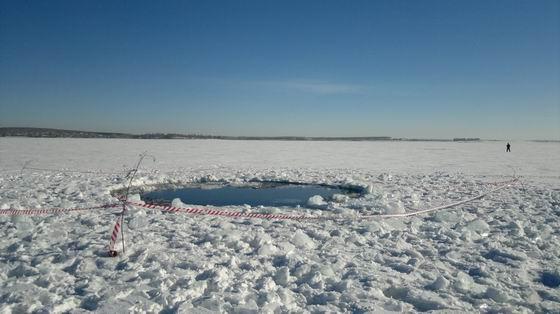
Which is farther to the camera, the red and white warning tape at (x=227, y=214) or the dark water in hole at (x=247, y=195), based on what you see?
the dark water in hole at (x=247, y=195)

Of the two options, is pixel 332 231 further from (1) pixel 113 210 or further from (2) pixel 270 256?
(1) pixel 113 210

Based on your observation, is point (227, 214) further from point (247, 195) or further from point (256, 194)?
point (256, 194)

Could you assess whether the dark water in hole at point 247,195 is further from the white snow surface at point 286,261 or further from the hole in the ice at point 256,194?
the white snow surface at point 286,261

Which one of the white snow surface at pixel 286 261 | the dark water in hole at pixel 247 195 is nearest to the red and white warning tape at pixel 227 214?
the white snow surface at pixel 286 261

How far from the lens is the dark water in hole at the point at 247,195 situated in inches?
384

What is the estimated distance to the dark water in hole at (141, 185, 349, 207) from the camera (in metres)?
9.76

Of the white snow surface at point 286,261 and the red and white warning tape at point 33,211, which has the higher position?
the red and white warning tape at point 33,211

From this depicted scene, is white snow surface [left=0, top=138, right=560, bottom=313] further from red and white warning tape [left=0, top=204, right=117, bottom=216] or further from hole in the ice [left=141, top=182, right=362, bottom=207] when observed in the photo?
hole in the ice [left=141, top=182, right=362, bottom=207]

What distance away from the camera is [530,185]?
38.5 ft

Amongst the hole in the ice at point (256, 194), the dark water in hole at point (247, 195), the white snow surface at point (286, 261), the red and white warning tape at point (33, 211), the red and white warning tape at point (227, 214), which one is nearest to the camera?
the white snow surface at point (286, 261)

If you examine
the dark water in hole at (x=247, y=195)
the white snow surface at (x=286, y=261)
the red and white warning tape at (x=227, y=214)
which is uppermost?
the red and white warning tape at (x=227, y=214)

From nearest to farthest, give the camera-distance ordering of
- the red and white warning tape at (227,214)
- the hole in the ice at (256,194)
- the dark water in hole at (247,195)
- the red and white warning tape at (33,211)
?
the red and white warning tape at (33,211) < the red and white warning tape at (227,214) < the hole in the ice at (256,194) < the dark water in hole at (247,195)

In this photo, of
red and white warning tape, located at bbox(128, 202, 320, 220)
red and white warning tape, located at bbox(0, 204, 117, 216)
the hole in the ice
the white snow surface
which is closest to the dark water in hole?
the hole in the ice

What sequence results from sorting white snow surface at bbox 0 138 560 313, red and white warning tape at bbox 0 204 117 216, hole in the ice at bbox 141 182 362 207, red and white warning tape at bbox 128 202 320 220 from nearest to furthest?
white snow surface at bbox 0 138 560 313 < red and white warning tape at bbox 0 204 117 216 < red and white warning tape at bbox 128 202 320 220 < hole in the ice at bbox 141 182 362 207
